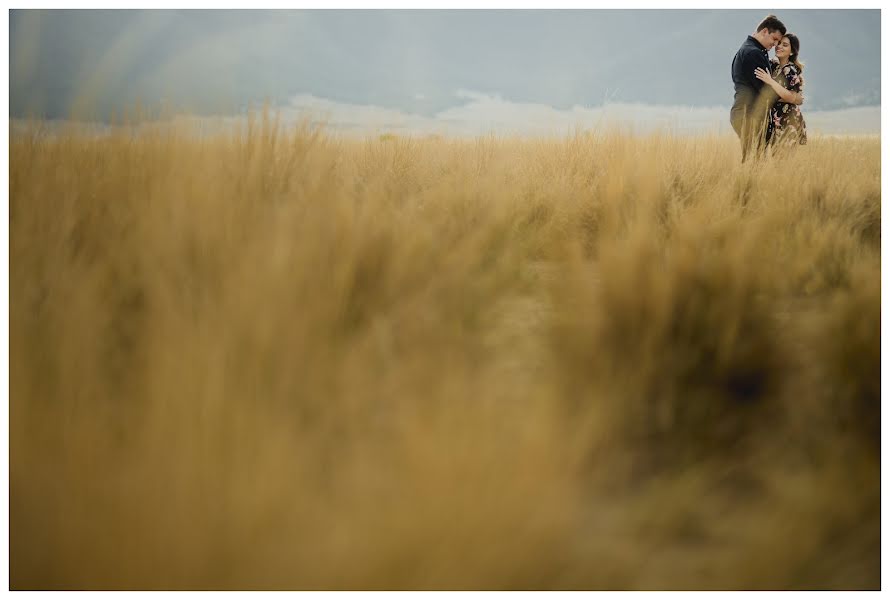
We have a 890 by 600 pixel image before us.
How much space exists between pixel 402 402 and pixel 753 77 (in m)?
3.90

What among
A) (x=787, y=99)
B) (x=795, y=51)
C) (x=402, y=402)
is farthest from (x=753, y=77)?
(x=402, y=402)

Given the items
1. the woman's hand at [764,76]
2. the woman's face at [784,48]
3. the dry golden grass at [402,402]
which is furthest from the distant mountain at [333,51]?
the woman's face at [784,48]

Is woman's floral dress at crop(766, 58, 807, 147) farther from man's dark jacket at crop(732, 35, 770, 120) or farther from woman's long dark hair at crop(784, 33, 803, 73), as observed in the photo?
man's dark jacket at crop(732, 35, 770, 120)

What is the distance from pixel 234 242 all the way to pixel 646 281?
864 mm

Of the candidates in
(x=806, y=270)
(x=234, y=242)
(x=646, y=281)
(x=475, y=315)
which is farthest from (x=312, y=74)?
(x=806, y=270)

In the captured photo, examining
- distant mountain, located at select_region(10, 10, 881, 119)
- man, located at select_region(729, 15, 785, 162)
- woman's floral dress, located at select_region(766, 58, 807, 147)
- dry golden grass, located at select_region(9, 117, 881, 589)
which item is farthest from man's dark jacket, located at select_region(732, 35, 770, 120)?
dry golden grass, located at select_region(9, 117, 881, 589)

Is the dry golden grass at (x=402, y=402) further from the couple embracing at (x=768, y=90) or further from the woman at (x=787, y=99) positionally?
the woman at (x=787, y=99)

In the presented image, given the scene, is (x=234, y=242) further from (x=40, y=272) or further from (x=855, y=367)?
(x=855, y=367)

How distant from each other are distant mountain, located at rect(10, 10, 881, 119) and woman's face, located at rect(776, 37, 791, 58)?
1616 millimetres

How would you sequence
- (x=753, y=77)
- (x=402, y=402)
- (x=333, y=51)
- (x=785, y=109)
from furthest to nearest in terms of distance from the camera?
(x=785, y=109), (x=753, y=77), (x=333, y=51), (x=402, y=402)

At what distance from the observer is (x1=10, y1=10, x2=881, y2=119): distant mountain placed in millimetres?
1599

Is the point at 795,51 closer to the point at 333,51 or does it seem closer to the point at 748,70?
the point at 748,70

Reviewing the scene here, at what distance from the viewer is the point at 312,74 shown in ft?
6.49

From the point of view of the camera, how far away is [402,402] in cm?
76
